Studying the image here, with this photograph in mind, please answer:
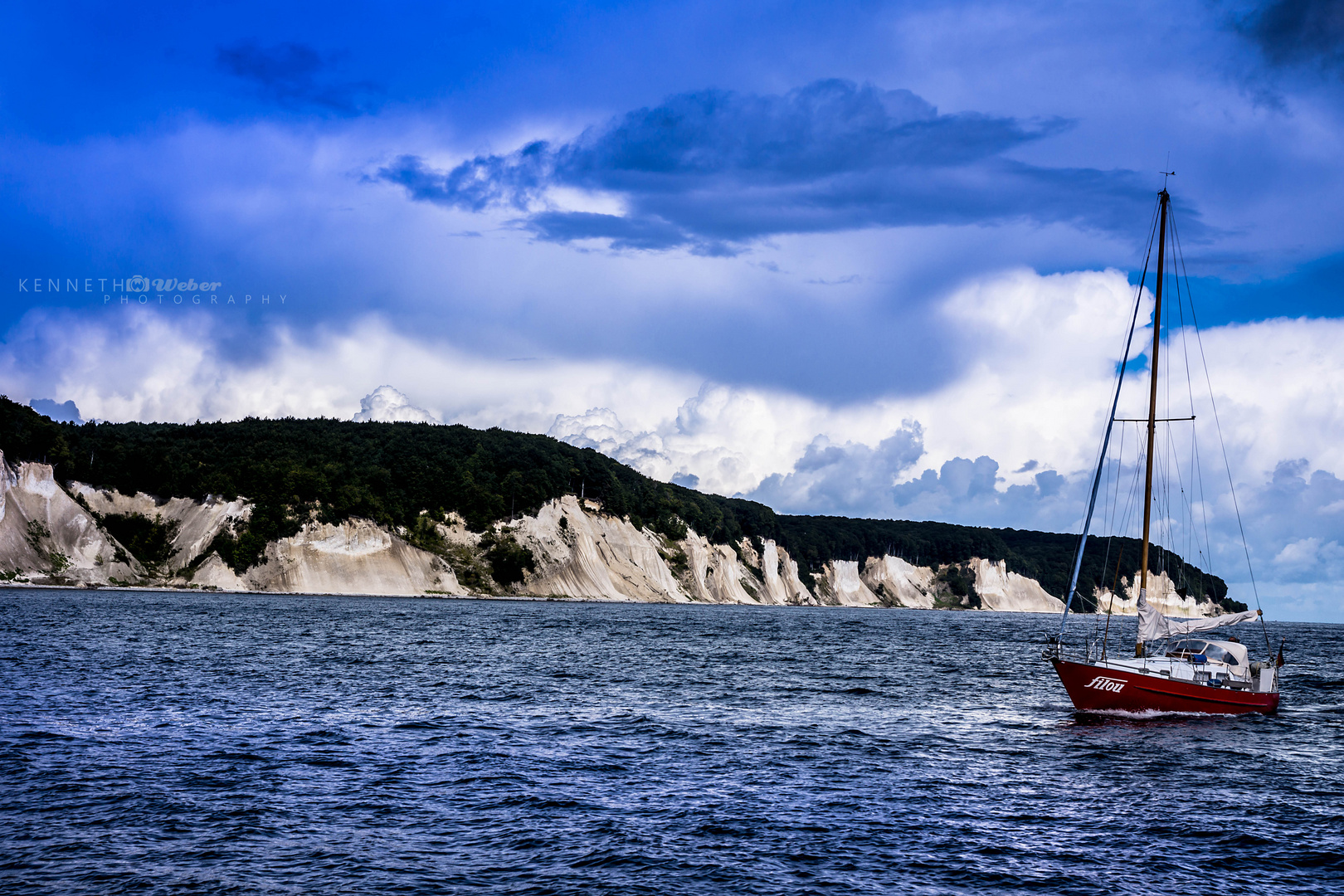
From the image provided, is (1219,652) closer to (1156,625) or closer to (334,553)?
(1156,625)

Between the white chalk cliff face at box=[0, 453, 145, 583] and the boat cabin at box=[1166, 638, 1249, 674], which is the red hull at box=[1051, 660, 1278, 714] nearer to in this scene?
the boat cabin at box=[1166, 638, 1249, 674]

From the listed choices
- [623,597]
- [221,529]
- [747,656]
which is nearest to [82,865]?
[747,656]

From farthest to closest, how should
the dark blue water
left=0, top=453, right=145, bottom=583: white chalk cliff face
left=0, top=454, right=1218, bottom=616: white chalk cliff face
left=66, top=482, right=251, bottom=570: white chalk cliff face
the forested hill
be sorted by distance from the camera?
the forested hill, left=66, top=482, right=251, bottom=570: white chalk cliff face, left=0, top=454, right=1218, bottom=616: white chalk cliff face, left=0, top=453, right=145, bottom=583: white chalk cliff face, the dark blue water

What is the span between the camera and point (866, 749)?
1150 inches

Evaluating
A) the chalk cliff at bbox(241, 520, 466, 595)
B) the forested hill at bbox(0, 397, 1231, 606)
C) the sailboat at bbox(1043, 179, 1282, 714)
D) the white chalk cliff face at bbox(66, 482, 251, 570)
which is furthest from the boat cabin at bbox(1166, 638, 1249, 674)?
the white chalk cliff face at bbox(66, 482, 251, 570)

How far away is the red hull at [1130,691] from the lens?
35.9 meters

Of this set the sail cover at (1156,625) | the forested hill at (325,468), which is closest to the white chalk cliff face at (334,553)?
the forested hill at (325,468)

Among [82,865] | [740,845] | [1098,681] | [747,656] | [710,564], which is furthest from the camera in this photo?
[710,564]

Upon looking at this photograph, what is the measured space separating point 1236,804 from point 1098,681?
12422 mm

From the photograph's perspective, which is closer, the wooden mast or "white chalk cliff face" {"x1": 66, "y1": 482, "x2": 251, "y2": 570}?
the wooden mast

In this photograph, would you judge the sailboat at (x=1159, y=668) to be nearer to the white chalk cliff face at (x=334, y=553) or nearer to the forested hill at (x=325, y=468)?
the white chalk cliff face at (x=334, y=553)

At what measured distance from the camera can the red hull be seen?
35875mm

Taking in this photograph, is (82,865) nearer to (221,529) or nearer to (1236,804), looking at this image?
(1236,804)

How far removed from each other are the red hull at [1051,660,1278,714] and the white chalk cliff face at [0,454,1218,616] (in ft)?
229
